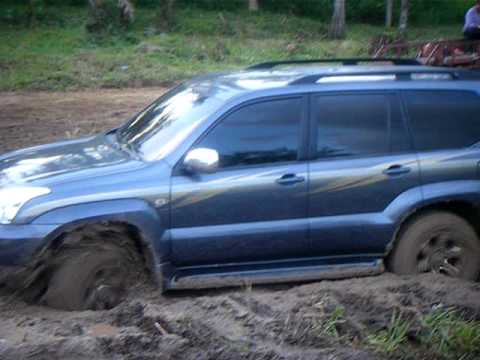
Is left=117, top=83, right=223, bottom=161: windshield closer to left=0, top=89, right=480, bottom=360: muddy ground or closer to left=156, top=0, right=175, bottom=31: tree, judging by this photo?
left=0, top=89, right=480, bottom=360: muddy ground

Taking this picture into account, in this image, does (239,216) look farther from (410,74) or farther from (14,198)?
(410,74)

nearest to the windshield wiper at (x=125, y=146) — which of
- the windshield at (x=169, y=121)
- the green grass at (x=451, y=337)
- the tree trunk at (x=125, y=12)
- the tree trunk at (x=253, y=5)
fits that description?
the windshield at (x=169, y=121)

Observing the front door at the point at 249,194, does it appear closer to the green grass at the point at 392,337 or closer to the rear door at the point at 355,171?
the rear door at the point at 355,171

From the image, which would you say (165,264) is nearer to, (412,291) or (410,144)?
(412,291)

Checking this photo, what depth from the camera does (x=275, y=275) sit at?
238 inches

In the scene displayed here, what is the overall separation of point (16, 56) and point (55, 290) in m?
15.8

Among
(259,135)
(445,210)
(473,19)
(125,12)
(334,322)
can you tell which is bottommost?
(334,322)

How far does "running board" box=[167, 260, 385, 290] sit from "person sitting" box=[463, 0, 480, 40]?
7408 millimetres

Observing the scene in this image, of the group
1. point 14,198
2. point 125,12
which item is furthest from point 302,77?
point 125,12

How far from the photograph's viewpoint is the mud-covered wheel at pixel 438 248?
20.6ft

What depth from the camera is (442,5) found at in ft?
112

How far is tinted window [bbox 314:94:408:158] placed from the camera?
618cm

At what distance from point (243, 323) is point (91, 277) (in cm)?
124

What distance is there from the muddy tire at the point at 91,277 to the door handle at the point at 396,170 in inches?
77.1
